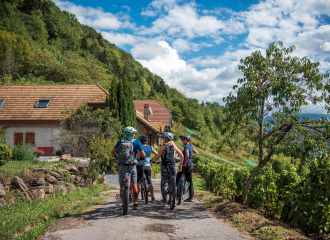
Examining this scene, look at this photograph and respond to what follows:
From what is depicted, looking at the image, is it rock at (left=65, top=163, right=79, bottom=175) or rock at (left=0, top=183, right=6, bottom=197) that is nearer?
rock at (left=0, top=183, right=6, bottom=197)

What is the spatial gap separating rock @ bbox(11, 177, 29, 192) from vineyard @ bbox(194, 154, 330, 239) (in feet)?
22.3

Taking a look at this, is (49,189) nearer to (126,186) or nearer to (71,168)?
(71,168)

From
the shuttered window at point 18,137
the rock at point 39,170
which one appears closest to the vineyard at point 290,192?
the rock at point 39,170

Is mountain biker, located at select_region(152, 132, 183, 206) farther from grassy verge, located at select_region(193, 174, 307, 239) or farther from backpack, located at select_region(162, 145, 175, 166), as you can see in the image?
grassy verge, located at select_region(193, 174, 307, 239)

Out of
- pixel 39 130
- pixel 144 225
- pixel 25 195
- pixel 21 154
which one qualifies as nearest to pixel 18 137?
pixel 39 130

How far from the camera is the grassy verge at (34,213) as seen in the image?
548cm

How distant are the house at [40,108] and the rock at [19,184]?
591 inches

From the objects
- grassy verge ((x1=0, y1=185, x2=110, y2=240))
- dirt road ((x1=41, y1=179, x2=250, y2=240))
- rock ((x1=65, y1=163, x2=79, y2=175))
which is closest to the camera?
dirt road ((x1=41, y1=179, x2=250, y2=240))

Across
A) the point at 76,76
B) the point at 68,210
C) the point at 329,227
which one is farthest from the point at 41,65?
the point at 329,227

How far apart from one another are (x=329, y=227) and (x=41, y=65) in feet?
168

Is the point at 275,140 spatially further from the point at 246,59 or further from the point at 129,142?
the point at 129,142

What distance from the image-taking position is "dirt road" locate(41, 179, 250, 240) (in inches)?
202

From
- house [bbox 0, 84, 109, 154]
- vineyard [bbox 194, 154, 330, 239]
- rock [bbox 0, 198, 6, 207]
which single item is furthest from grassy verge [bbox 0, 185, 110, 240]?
house [bbox 0, 84, 109, 154]

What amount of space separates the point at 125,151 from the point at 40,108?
2242cm
